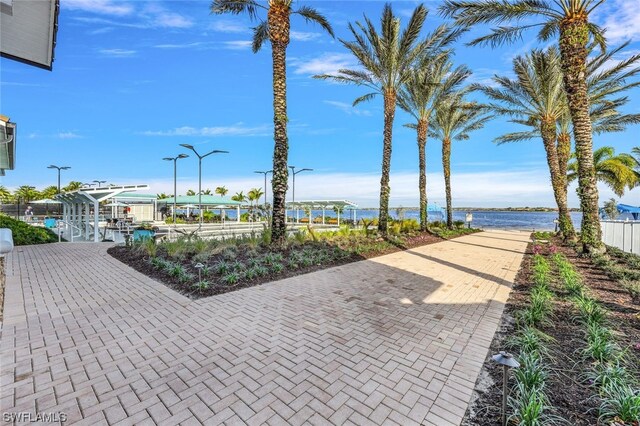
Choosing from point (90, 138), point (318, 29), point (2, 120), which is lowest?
point (2, 120)

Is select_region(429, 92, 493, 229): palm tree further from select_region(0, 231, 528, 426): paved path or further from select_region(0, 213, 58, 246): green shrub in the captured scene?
select_region(0, 213, 58, 246): green shrub

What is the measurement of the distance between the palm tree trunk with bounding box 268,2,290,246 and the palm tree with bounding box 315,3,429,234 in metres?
4.54

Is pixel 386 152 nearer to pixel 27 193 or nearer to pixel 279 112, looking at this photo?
pixel 279 112

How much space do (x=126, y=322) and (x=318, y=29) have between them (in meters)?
12.0

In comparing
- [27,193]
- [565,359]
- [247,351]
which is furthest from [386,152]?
[27,193]

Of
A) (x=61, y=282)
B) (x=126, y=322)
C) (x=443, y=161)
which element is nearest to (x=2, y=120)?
(x=61, y=282)

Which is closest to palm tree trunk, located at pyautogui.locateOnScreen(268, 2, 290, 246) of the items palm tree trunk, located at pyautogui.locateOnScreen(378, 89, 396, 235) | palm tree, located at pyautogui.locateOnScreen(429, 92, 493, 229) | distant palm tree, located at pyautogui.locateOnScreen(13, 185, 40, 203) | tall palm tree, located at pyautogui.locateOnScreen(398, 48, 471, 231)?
palm tree trunk, located at pyautogui.locateOnScreen(378, 89, 396, 235)

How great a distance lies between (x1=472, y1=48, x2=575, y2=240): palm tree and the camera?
13.3 m

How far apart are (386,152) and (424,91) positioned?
5.53 meters

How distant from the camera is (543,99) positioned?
14.2m

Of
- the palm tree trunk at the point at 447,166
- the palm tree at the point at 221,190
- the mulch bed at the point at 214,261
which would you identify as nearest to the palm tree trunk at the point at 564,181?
the palm tree trunk at the point at 447,166

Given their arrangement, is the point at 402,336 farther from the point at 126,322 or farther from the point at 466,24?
the point at 466,24

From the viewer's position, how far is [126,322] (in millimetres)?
4441

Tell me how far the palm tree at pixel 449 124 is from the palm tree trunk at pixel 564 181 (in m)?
4.52
